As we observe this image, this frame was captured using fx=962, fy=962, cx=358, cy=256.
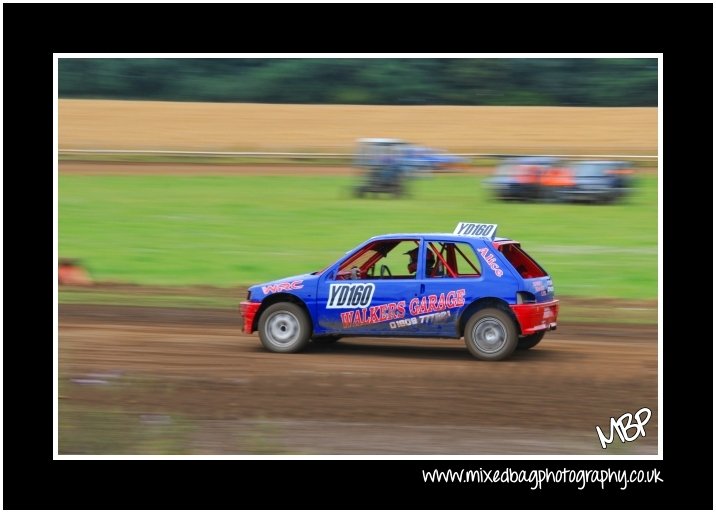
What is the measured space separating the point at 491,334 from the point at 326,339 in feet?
7.86

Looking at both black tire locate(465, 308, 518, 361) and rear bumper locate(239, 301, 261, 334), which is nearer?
black tire locate(465, 308, 518, 361)

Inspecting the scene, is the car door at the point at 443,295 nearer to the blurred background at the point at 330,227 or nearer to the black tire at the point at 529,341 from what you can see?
the blurred background at the point at 330,227

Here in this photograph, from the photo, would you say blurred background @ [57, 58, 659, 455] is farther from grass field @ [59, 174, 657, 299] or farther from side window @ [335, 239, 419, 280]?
side window @ [335, 239, 419, 280]

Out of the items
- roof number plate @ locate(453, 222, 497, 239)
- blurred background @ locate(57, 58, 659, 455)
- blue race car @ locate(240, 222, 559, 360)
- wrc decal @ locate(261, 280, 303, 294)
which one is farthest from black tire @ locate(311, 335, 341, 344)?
roof number plate @ locate(453, 222, 497, 239)

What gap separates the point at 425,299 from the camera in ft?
36.3

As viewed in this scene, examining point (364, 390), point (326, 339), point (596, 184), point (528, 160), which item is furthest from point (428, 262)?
point (528, 160)

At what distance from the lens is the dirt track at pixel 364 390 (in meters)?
8.77

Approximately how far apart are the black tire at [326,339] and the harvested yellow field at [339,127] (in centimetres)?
1263

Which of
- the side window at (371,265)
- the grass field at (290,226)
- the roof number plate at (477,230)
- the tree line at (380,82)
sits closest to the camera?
the roof number plate at (477,230)

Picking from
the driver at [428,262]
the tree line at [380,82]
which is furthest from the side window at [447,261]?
the tree line at [380,82]

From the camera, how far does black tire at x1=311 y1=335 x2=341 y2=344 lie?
453 inches

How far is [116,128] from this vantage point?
2447 centimetres

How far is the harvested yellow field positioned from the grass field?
192 cm

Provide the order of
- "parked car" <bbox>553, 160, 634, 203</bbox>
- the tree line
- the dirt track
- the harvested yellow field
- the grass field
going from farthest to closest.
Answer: the harvested yellow field < the tree line < "parked car" <bbox>553, 160, 634, 203</bbox> < the grass field < the dirt track
